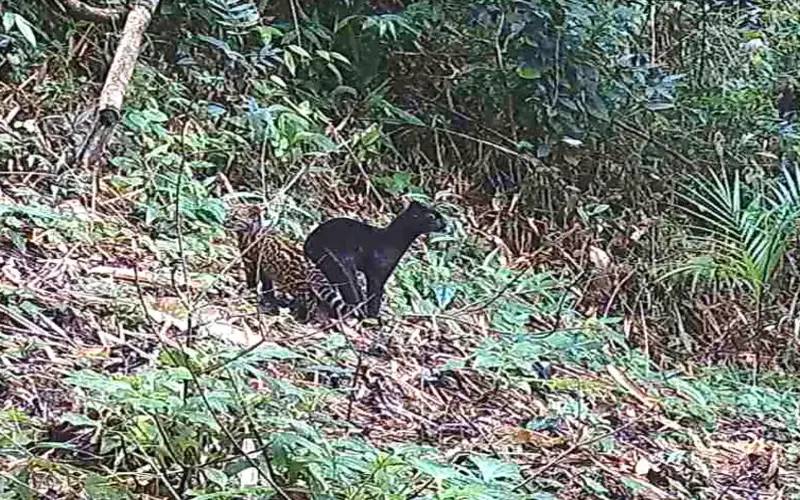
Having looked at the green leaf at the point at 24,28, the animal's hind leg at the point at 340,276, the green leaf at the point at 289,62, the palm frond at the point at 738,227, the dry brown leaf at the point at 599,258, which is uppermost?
the green leaf at the point at 24,28

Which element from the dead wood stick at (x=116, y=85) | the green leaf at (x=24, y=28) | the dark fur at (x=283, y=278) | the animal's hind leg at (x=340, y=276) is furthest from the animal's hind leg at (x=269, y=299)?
the green leaf at (x=24, y=28)

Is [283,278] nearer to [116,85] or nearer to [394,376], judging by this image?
[394,376]

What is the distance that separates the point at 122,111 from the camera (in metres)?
3.54

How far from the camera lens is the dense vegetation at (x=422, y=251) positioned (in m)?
1.61

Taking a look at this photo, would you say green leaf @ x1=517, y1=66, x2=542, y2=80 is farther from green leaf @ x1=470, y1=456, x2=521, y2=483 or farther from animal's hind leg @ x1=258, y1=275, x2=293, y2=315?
green leaf @ x1=470, y1=456, x2=521, y2=483

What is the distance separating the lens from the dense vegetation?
1.61 meters

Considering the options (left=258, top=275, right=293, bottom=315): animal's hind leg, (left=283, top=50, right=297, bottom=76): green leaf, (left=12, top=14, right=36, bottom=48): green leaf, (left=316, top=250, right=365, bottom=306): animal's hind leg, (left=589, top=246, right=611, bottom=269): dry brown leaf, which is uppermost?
(left=12, top=14, right=36, bottom=48): green leaf

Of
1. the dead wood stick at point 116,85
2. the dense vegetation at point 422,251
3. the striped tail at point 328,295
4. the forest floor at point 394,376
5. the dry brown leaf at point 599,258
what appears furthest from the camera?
the dry brown leaf at point 599,258

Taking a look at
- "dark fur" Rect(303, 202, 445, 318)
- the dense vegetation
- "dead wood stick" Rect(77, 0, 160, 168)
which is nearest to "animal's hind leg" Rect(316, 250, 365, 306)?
"dark fur" Rect(303, 202, 445, 318)

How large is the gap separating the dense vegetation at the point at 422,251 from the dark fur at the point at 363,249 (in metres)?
0.12

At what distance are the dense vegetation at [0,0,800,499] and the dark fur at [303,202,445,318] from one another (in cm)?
12

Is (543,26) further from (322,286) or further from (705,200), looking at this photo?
(322,286)

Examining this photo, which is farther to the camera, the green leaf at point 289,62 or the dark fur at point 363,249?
the green leaf at point 289,62

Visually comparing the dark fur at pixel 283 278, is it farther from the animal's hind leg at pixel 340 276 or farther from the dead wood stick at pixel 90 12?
the dead wood stick at pixel 90 12
